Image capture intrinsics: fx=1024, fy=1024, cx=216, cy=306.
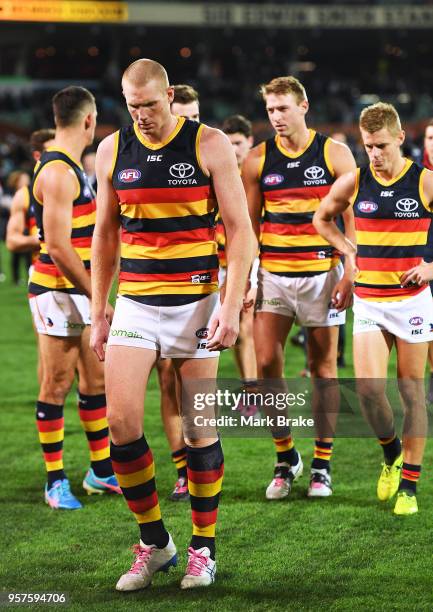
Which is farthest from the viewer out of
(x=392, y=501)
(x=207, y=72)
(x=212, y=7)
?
(x=207, y=72)

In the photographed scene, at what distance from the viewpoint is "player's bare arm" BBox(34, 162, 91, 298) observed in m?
5.15

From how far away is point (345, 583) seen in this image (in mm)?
4199

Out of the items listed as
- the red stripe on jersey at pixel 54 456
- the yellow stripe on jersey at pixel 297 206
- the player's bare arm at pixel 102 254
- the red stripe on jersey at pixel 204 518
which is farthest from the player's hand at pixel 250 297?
the red stripe on jersey at pixel 204 518

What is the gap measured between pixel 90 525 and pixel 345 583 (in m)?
1.48

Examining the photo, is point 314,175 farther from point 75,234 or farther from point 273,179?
point 75,234

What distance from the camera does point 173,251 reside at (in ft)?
13.5

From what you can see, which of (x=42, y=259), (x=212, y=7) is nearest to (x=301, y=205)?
(x=42, y=259)

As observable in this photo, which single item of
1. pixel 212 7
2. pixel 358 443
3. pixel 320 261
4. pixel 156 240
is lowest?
pixel 358 443

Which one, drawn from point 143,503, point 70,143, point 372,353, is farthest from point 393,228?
point 143,503

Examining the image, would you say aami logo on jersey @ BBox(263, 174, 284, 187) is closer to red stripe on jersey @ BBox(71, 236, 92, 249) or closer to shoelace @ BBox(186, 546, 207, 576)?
red stripe on jersey @ BBox(71, 236, 92, 249)

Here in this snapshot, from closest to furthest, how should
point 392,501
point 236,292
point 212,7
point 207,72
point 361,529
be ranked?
point 236,292 < point 361,529 < point 392,501 < point 212,7 < point 207,72

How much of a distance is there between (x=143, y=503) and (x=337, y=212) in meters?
2.01

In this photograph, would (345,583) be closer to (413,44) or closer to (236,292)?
(236,292)

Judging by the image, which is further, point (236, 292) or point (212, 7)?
point (212, 7)
